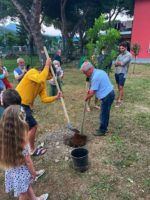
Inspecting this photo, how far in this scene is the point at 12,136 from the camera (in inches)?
90.8

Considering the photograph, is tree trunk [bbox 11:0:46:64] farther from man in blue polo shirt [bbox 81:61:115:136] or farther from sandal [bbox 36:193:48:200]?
sandal [bbox 36:193:48:200]

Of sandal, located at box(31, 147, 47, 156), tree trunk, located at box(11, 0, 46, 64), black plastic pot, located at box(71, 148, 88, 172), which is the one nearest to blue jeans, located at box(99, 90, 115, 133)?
black plastic pot, located at box(71, 148, 88, 172)

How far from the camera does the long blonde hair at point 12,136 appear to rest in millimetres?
2271

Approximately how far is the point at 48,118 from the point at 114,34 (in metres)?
2.92

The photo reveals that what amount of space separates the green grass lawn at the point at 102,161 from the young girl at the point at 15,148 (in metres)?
0.93

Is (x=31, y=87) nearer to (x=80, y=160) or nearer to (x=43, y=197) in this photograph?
(x=80, y=160)

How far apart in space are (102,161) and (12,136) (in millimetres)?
2247

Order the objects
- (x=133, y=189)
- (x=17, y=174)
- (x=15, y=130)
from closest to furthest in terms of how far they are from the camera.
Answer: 1. (x=15, y=130)
2. (x=17, y=174)
3. (x=133, y=189)

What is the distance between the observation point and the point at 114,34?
5871 millimetres

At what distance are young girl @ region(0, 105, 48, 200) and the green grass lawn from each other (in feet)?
3.04

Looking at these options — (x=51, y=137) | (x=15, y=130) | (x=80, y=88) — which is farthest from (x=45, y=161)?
(x=80, y=88)

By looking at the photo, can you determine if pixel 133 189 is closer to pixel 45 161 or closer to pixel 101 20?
pixel 45 161

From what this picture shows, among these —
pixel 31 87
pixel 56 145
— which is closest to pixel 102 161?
pixel 56 145

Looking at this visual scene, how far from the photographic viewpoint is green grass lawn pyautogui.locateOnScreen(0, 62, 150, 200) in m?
3.39
